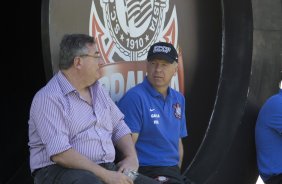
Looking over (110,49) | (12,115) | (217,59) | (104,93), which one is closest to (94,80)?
(104,93)

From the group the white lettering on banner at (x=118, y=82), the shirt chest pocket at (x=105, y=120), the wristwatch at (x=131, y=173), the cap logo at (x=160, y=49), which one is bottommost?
the wristwatch at (x=131, y=173)

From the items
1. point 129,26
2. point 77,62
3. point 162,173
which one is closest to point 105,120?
point 77,62

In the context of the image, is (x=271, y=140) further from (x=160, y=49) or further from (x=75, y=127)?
(x=75, y=127)

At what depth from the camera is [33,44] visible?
18.3ft

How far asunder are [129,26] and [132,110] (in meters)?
0.78

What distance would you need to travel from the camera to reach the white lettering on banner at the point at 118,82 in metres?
4.98

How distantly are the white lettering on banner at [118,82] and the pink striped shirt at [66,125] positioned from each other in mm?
670

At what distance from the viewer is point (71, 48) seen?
4109mm

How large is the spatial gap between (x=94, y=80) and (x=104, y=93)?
18 centimetres

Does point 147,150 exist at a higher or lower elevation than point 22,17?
lower

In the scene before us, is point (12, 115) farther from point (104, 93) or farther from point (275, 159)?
point (275, 159)

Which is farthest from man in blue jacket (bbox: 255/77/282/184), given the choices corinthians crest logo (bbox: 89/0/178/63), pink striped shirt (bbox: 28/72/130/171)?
pink striped shirt (bbox: 28/72/130/171)

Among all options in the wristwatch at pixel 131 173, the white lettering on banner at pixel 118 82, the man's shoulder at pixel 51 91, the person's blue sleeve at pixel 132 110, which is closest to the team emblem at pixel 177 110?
the person's blue sleeve at pixel 132 110

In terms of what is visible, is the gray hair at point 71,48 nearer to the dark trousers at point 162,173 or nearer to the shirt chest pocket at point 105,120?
the shirt chest pocket at point 105,120
